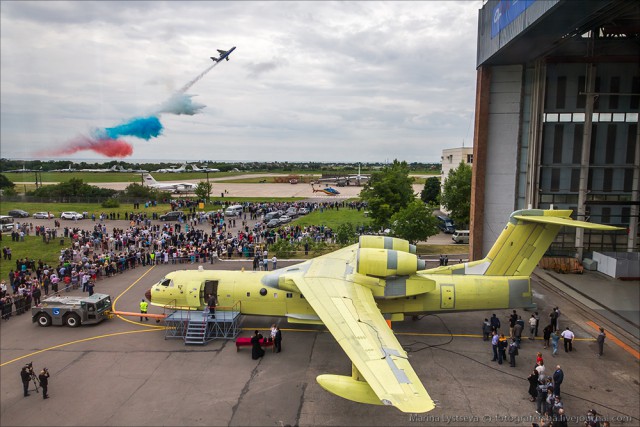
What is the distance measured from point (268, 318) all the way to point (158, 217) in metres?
36.6

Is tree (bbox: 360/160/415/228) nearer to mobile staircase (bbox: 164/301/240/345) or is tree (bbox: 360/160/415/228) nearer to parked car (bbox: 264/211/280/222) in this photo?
parked car (bbox: 264/211/280/222)

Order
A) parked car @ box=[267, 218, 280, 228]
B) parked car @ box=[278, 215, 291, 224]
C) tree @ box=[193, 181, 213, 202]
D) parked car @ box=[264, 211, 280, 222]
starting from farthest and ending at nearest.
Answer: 1. tree @ box=[193, 181, 213, 202]
2. parked car @ box=[264, 211, 280, 222]
3. parked car @ box=[278, 215, 291, 224]
4. parked car @ box=[267, 218, 280, 228]

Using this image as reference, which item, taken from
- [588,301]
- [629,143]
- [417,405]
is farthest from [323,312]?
[629,143]

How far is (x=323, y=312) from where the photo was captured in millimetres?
14461

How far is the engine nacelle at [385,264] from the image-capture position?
707 inches

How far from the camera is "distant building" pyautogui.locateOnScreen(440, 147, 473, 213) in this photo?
5897 cm

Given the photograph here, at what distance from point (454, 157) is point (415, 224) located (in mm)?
30036

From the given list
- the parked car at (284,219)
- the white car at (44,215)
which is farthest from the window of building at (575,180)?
the white car at (44,215)

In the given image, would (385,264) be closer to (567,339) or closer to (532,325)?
(532,325)

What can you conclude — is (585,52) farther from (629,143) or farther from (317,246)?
(317,246)

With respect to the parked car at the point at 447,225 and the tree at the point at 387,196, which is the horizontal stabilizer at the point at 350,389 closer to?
the tree at the point at 387,196

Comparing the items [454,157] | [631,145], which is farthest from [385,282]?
[454,157]

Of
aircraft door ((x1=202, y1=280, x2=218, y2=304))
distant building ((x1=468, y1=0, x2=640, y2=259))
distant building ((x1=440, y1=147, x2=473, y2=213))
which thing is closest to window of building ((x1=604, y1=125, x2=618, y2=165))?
distant building ((x1=468, y1=0, x2=640, y2=259))

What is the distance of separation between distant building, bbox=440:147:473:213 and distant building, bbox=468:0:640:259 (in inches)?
999
